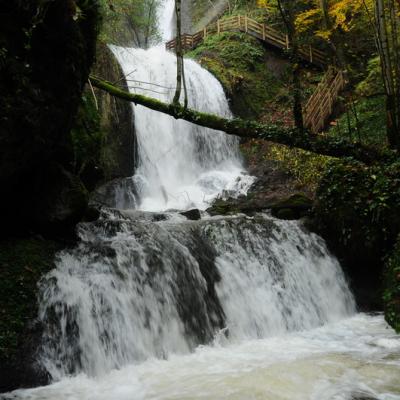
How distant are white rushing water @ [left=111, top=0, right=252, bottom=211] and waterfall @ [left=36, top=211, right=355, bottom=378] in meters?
5.74

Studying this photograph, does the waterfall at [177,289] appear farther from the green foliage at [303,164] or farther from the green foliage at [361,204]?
the green foliage at [303,164]

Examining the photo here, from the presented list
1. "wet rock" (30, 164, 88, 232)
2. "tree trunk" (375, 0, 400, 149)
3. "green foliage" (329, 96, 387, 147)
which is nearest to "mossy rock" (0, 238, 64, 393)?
"wet rock" (30, 164, 88, 232)

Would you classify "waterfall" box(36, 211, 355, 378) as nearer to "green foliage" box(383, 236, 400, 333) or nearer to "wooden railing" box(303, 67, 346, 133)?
"green foliage" box(383, 236, 400, 333)

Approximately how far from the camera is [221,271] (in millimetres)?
7262

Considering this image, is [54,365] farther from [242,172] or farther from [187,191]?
[242,172]

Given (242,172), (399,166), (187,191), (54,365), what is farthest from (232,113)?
(54,365)

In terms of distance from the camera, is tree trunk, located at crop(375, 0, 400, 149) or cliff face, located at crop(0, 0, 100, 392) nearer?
cliff face, located at crop(0, 0, 100, 392)

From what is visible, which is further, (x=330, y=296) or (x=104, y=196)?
(x=104, y=196)

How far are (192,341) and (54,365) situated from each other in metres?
1.89

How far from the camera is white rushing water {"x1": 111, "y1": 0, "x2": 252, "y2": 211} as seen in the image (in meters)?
15.0

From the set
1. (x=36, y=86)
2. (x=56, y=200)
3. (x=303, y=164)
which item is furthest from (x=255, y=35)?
(x=36, y=86)

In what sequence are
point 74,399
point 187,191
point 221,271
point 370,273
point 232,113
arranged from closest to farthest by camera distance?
point 74,399 < point 221,271 < point 370,273 < point 187,191 < point 232,113

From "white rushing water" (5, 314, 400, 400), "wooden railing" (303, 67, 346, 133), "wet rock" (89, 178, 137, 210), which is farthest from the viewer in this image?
"wooden railing" (303, 67, 346, 133)

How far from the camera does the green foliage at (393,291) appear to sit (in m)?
6.55
